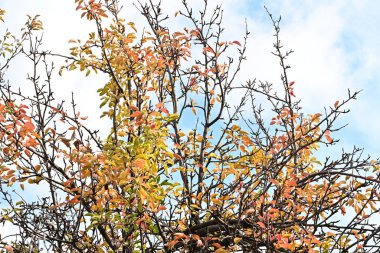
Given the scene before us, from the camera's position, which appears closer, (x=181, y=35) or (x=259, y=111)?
(x=181, y=35)

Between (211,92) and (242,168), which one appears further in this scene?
(211,92)

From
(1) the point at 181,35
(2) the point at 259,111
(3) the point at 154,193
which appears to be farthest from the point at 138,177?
(2) the point at 259,111

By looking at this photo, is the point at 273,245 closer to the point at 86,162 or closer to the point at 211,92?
the point at 86,162

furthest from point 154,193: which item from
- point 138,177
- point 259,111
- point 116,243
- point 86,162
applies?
point 259,111

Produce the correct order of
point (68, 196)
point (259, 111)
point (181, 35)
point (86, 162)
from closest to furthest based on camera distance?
point (86, 162) < point (68, 196) < point (181, 35) < point (259, 111)

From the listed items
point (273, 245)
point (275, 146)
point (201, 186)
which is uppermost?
point (275, 146)

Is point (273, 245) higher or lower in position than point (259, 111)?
lower

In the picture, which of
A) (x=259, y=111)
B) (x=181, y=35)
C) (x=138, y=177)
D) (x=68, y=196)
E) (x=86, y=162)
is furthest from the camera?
(x=259, y=111)

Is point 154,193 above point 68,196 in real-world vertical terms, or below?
below

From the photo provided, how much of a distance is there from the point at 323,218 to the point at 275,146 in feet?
3.55

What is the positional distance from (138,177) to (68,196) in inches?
49.8

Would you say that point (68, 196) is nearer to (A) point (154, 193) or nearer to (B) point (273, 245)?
(A) point (154, 193)

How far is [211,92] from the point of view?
22.1 ft

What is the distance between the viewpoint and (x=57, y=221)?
555 centimetres
